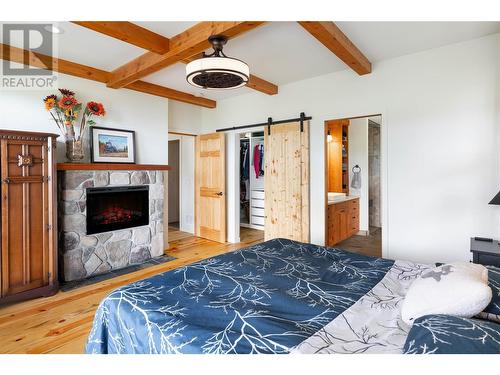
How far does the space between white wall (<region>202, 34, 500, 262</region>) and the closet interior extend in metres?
2.53

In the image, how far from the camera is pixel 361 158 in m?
5.46

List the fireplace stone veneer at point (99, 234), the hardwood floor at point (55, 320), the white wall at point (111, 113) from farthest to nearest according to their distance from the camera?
1. the fireplace stone veneer at point (99, 234)
2. the white wall at point (111, 113)
3. the hardwood floor at point (55, 320)

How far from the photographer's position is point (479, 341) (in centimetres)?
82

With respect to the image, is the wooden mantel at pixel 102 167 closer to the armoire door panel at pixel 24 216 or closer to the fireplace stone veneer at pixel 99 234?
the fireplace stone veneer at pixel 99 234

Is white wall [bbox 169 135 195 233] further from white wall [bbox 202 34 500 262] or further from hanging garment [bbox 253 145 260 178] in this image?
white wall [bbox 202 34 500 262]

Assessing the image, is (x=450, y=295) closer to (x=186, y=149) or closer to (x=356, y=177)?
(x=356, y=177)

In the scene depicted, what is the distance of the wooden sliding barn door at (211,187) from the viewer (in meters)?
4.83

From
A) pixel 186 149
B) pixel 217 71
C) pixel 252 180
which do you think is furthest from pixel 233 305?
A: pixel 252 180

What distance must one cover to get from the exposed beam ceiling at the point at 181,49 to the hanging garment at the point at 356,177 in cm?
402

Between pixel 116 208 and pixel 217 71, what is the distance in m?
2.48

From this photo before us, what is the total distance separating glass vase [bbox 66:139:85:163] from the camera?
3238 millimetres

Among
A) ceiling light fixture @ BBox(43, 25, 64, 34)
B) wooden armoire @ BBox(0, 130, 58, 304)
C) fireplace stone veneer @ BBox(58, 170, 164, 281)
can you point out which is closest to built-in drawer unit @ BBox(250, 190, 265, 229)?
fireplace stone veneer @ BBox(58, 170, 164, 281)

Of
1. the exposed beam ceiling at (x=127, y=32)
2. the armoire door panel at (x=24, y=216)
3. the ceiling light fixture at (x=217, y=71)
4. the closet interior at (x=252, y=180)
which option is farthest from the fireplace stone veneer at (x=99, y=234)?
the closet interior at (x=252, y=180)

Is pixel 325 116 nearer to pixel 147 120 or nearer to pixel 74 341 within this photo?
pixel 147 120
